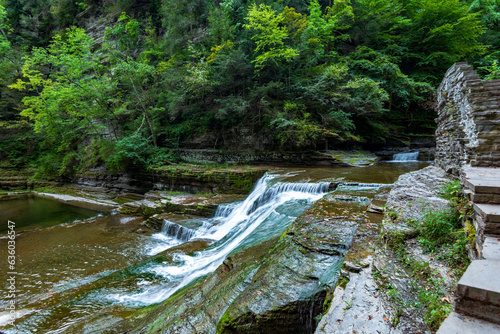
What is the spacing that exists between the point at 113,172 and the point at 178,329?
14.0 metres

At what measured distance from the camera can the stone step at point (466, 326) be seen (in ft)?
4.05

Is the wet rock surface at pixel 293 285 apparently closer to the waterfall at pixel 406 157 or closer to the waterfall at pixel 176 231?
the waterfall at pixel 176 231

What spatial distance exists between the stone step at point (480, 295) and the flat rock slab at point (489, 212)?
613mm

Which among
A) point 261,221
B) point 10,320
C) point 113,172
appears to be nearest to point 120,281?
point 10,320

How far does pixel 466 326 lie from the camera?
127cm

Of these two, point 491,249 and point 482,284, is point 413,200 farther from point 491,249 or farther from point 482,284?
point 482,284

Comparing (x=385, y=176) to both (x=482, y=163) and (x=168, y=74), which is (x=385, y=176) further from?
(x=168, y=74)

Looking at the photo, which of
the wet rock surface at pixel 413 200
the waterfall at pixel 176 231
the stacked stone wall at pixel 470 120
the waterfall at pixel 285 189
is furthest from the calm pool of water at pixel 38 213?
the stacked stone wall at pixel 470 120

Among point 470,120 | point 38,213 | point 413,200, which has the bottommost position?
point 38,213

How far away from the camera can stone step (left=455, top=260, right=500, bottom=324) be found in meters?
1.25

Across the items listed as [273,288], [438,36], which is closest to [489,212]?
[273,288]

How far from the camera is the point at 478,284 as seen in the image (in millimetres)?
1314

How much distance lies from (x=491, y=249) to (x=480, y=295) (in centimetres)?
67

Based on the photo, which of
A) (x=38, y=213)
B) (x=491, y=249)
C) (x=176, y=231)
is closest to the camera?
(x=491, y=249)
